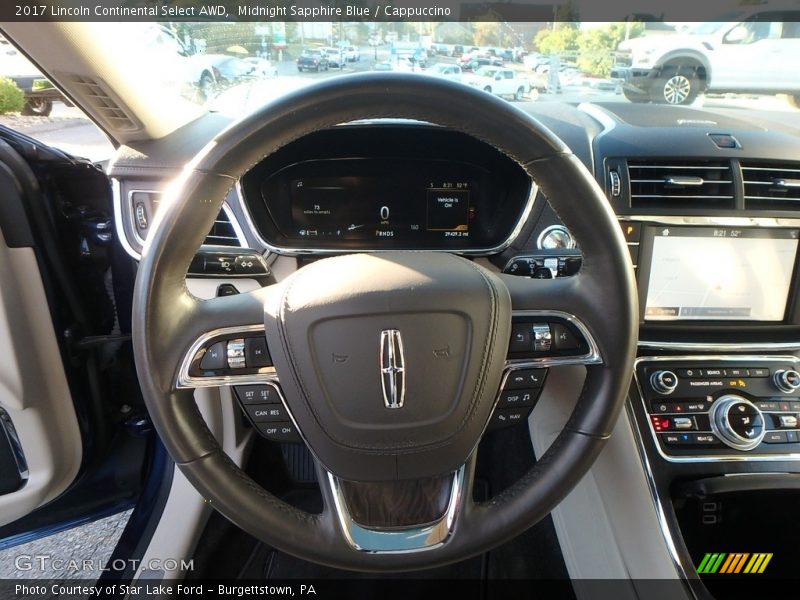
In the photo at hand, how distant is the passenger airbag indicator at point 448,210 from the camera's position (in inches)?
61.9

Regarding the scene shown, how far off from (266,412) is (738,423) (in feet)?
3.93

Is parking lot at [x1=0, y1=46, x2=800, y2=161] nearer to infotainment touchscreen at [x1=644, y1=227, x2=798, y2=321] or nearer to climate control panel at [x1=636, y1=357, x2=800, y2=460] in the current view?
infotainment touchscreen at [x1=644, y1=227, x2=798, y2=321]

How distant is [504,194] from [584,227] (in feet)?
2.15

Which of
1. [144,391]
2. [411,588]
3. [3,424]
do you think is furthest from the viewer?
[411,588]

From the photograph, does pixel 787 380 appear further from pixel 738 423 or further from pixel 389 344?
pixel 389 344

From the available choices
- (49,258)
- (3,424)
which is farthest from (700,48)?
(3,424)

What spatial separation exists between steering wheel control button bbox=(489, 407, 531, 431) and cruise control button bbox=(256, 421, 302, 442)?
0.37 metres

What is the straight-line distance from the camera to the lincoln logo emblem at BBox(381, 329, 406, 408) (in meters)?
0.95

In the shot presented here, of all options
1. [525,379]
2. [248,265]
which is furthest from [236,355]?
[525,379]

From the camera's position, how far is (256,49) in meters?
1.42

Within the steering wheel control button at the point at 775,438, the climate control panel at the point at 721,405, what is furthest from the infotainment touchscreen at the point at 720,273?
the steering wheel control button at the point at 775,438

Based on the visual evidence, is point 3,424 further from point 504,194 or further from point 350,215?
point 504,194

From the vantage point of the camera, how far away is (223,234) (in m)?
1.53

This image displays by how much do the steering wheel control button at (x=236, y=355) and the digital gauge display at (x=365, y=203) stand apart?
631 mm
